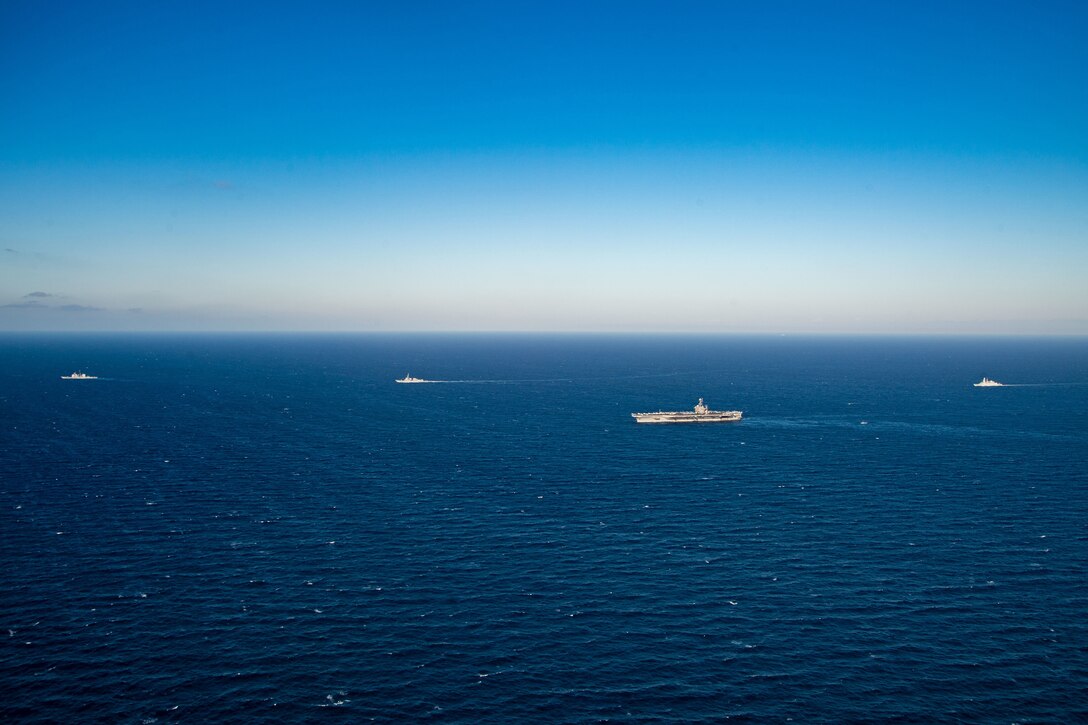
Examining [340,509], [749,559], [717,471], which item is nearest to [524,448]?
[717,471]

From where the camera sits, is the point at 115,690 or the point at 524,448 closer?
the point at 115,690

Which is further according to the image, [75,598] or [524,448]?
[524,448]

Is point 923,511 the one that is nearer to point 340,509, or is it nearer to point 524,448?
point 524,448

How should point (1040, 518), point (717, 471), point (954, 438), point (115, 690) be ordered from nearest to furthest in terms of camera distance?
point (115, 690), point (1040, 518), point (717, 471), point (954, 438)

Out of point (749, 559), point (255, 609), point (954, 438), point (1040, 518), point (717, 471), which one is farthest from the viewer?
point (954, 438)

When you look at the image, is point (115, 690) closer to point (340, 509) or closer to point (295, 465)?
point (340, 509)

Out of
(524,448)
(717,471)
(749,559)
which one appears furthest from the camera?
(524,448)

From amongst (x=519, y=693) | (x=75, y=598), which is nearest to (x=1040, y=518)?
(x=519, y=693)

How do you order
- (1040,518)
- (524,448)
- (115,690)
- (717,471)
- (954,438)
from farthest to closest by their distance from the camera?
(954,438)
(524,448)
(717,471)
(1040,518)
(115,690)
